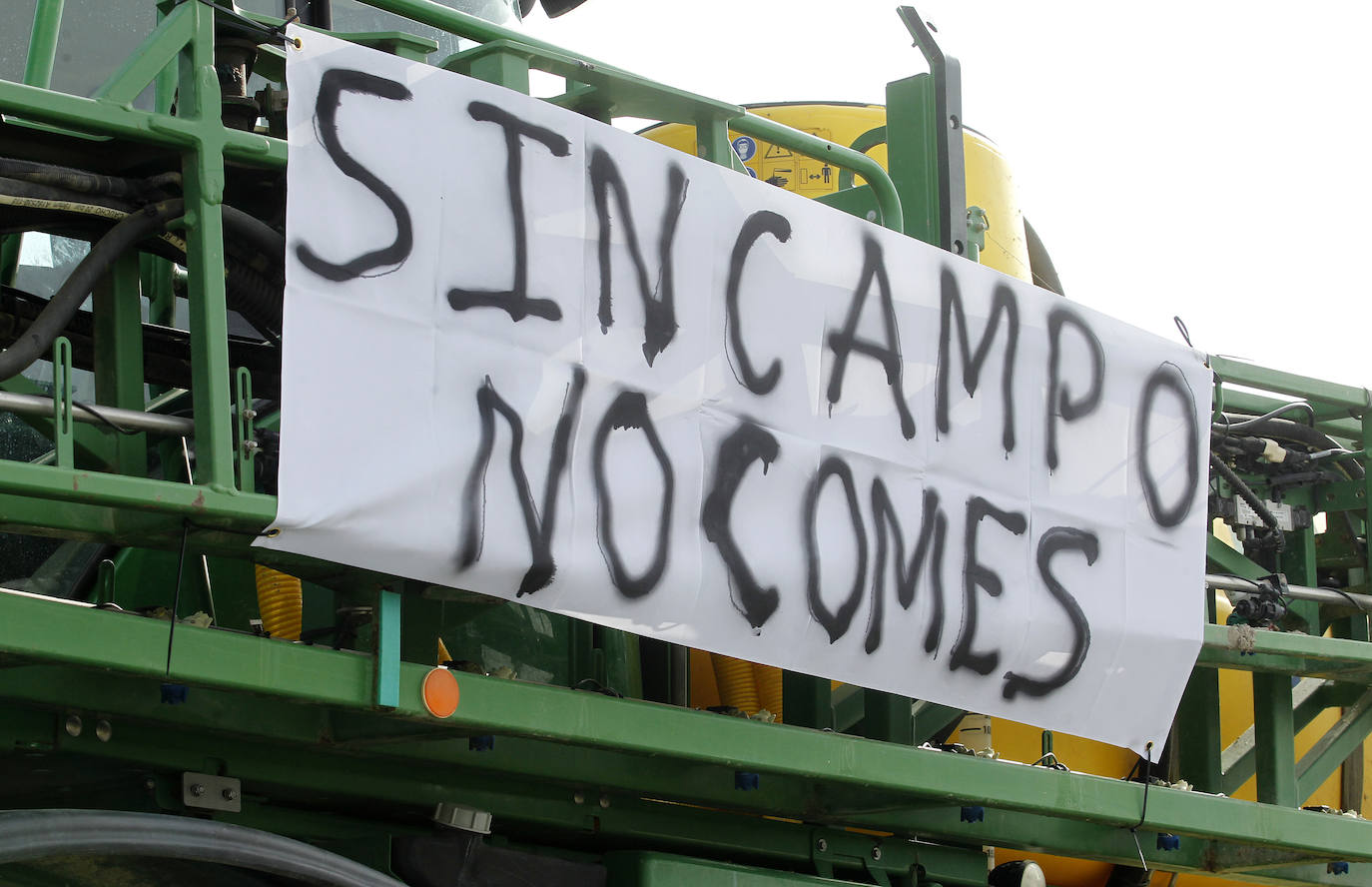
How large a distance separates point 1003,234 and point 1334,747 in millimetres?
2020

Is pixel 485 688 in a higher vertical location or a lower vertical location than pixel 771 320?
lower

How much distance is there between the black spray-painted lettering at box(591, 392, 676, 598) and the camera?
3.80 m

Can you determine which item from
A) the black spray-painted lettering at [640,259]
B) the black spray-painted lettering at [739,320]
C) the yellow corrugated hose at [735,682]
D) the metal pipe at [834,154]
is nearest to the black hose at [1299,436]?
the metal pipe at [834,154]

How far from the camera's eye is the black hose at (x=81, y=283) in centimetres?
335

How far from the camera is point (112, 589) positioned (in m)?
4.37

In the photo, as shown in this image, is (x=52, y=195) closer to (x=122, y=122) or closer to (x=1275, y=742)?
(x=122, y=122)

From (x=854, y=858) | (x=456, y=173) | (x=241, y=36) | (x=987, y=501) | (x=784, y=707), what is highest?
(x=241, y=36)

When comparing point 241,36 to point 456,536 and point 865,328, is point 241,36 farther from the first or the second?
point 865,328

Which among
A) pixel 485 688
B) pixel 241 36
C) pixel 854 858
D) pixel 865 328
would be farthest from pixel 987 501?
pixel 241 36

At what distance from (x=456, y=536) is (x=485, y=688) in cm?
32

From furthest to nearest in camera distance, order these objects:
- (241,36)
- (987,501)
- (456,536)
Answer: (987,501) → (241,36) → (456,536)

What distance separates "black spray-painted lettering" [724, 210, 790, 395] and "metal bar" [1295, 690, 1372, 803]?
2.68 m

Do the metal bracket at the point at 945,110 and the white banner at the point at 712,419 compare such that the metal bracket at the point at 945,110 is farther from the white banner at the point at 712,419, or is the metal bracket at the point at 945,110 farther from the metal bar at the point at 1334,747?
the metal bar at the point at 1334,747

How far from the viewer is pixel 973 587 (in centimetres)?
456
